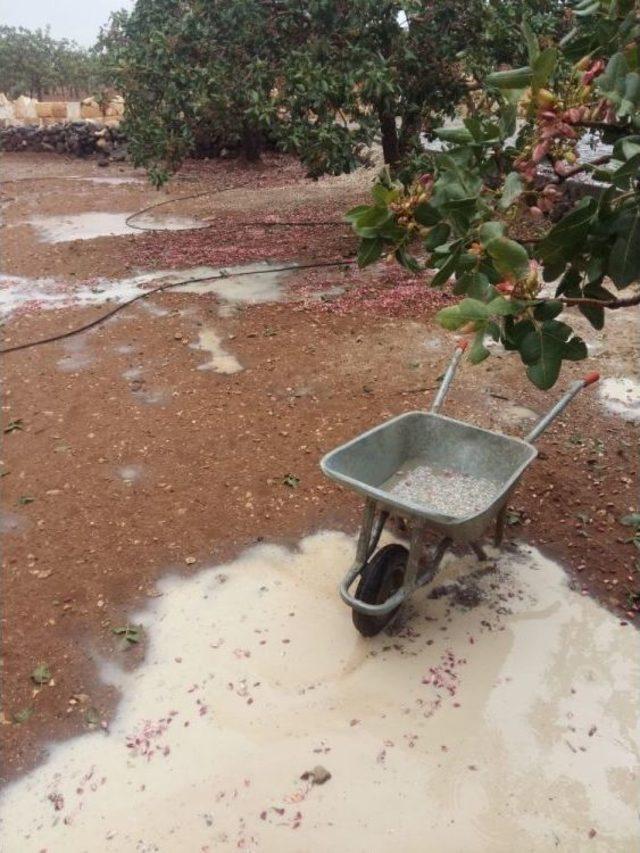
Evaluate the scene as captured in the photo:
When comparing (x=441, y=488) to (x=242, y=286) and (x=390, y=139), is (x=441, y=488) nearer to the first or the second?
(x=242, y=286)

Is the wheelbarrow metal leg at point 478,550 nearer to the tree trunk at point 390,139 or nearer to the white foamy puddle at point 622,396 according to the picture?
the white foamy puddle at point 622,396

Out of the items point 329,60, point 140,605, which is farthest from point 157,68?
point 140,605

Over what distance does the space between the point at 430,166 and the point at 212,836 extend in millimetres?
6425

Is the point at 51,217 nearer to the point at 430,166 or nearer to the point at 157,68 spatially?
the point at 157,68

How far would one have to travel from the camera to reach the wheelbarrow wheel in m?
2.84

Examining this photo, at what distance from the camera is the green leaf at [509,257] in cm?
150

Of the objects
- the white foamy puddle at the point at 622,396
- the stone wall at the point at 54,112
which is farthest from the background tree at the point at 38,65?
the white foamy puddle at the point at 622,396

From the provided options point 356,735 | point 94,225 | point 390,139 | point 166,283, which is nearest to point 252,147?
point 94,225

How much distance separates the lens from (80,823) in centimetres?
232

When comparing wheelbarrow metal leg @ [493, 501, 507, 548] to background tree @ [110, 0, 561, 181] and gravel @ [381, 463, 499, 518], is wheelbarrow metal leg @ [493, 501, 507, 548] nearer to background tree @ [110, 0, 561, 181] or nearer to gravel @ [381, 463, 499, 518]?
gravel @ [381, 463, 499, 518]

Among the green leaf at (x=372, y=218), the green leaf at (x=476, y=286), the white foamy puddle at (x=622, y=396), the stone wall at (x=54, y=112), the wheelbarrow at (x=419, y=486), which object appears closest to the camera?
the green leaf at (x=476, y=286)

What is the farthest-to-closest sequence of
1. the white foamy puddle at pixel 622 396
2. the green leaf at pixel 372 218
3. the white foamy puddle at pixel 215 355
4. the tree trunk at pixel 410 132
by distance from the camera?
the tree trunk at pixel 410 132, the white foamy puddle at pixel 215 355, the white foamy puddle at pixel 622 396, the green leaf at pixel 372 218

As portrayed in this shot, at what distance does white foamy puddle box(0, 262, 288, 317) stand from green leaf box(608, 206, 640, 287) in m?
5.57

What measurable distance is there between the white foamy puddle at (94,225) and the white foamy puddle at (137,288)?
221cm
